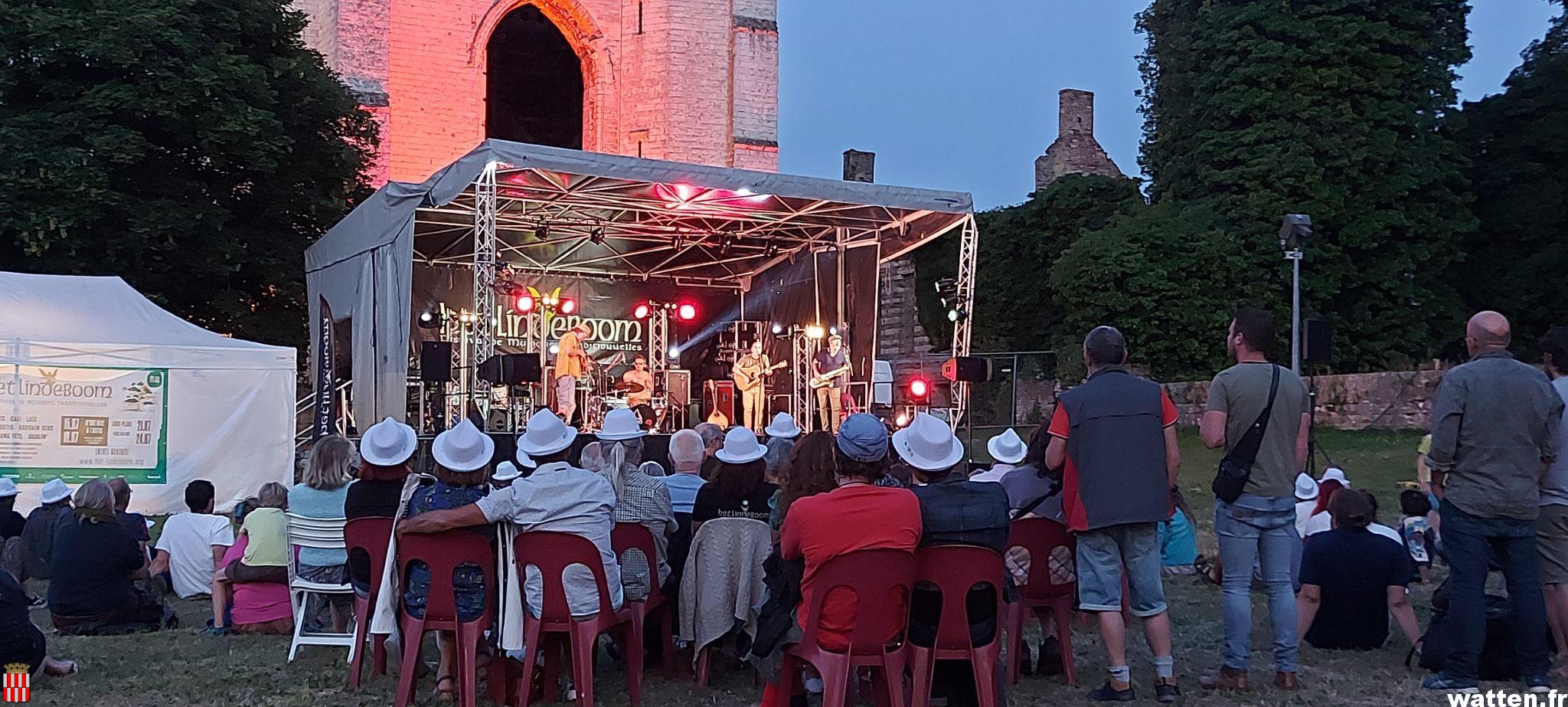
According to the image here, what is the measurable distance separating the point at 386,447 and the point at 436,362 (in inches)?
250

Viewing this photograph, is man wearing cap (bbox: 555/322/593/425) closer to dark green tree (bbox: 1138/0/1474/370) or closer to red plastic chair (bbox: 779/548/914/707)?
red plastic chair (bbox: 779/548/914/707)

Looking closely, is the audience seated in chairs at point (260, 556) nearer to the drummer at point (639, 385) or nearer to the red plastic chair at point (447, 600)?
the red plastic chair at point (447, 600)

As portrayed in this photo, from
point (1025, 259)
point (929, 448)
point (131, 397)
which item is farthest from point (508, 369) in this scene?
point (1025, 259)

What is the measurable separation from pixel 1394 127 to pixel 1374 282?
2.85 meters

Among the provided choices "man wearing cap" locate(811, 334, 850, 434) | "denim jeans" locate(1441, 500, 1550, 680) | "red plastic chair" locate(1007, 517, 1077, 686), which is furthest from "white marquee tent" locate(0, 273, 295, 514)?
"denim jeans" locate(1441, 500, 1550, 680)

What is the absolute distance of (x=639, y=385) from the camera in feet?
51.5

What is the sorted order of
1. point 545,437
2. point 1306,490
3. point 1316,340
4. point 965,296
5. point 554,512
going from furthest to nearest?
1. point 965,296
2. point 1316,340
3. point 1306,490
4. point 545,437
5. point 554,512

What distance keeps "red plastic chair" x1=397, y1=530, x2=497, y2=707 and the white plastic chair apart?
2.99 ft

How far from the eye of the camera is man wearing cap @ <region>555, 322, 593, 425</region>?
14.7m

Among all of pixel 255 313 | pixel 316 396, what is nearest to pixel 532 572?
pixel 316 396

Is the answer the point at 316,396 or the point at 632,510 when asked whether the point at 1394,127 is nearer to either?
the point at 316,396

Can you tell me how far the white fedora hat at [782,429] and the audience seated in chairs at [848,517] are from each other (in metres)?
2.35

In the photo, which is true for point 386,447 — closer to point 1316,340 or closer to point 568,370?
point 1316,340

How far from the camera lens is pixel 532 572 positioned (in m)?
4.81
